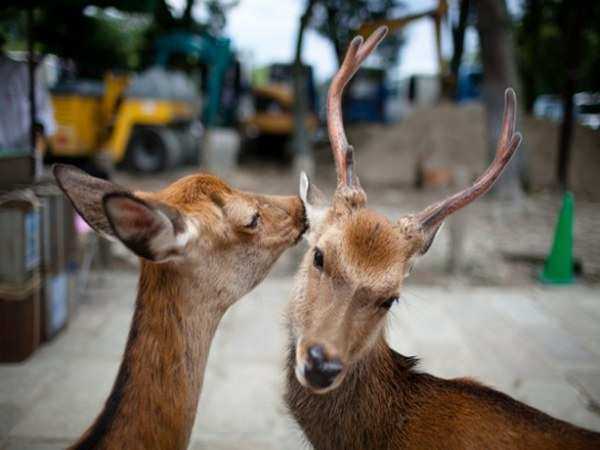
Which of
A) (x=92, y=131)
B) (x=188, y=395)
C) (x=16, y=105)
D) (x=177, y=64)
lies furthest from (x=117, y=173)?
(x=188, y=395)

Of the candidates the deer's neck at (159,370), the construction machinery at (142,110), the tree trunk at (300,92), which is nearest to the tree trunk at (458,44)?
the tree trunk at (300,92)

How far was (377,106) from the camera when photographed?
22000 millimetres

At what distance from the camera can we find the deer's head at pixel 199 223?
1818 millimetres

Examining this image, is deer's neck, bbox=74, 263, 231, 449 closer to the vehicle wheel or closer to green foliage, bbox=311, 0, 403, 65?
the vehicle wheel

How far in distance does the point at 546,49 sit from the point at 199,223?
2346cm

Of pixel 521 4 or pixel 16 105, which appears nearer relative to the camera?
pixel 16 105

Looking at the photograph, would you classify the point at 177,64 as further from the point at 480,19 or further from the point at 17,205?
the point at 17,205

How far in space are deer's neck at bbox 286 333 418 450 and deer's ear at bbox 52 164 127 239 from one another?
3.11 ft

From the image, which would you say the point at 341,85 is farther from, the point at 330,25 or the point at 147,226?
the point at 330,25

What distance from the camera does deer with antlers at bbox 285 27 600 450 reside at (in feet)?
6.72

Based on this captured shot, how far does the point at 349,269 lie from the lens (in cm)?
210

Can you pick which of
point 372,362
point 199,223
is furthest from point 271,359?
point 199,223

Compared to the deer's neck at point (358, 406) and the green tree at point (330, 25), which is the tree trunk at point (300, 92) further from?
the deer's neck at point (358, 406)

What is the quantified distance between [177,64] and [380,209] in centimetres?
791
